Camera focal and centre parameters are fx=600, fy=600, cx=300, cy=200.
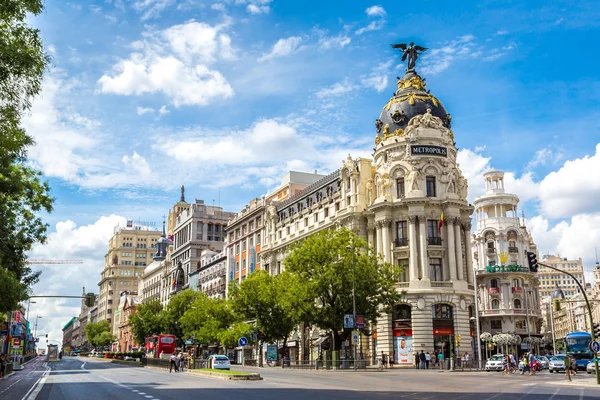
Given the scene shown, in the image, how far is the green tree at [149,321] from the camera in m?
116

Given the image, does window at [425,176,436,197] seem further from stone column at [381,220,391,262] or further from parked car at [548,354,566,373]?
parked car at [548,354,566,373]

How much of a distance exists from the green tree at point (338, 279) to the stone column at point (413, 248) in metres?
6.36

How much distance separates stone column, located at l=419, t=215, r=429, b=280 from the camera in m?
66.5

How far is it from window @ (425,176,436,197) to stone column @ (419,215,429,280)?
10.5 ft

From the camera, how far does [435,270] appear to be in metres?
67.9

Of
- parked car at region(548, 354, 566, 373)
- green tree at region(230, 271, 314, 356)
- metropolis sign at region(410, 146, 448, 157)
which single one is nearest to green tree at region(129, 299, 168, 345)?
green tree at region(230, 271, 314, 356)

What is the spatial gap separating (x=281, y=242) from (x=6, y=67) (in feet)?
241

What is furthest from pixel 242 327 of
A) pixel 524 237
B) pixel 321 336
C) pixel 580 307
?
pixel 580 307

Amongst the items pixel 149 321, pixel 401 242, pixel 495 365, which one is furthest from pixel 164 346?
pixel 495 365

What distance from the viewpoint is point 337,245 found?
2340 inches

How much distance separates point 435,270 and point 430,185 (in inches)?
387

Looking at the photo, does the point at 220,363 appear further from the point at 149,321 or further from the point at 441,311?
the point at 149,321

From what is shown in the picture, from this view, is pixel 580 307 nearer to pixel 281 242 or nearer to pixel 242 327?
pixel 281 242

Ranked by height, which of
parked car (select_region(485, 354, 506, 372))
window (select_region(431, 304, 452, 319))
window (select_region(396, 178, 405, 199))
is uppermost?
window (select_region(396, 178, 405, 199))
